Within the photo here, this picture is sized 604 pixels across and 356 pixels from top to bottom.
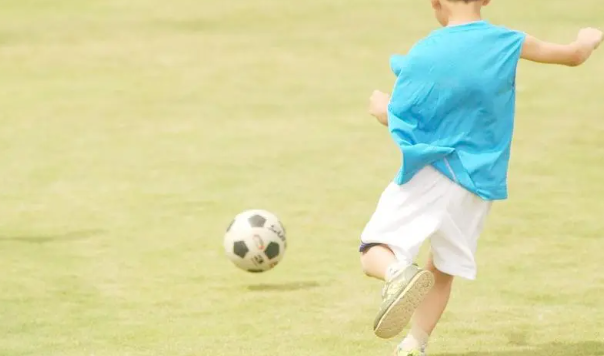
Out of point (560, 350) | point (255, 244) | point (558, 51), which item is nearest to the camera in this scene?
point (558, 51)

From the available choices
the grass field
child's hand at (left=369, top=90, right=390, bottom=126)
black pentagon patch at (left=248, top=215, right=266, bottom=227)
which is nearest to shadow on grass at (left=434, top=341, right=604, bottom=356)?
the grass field

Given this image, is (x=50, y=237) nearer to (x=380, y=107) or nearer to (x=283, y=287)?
(x=283, y=287)

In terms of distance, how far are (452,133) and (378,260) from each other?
2.06 ft

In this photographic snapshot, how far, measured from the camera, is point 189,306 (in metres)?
7.09

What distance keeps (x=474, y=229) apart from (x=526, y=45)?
83 centimetres

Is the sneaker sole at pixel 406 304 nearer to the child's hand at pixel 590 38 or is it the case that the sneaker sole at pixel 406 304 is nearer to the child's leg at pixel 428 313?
the child's leg at pixel 428 313

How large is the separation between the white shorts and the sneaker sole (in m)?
0.21

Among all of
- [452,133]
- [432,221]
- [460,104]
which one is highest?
[460,104]

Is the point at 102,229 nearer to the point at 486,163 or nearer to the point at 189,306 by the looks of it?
the point at 189,306

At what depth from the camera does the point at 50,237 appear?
8547 millimetres

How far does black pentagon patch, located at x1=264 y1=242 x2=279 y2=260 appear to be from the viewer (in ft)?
23.3

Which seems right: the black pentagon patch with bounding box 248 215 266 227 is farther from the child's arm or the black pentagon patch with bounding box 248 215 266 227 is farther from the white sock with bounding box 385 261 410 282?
the child's arm

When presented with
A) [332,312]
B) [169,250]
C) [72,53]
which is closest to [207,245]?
[169,250]

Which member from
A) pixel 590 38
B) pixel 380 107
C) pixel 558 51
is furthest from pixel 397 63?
pixel 590 38
